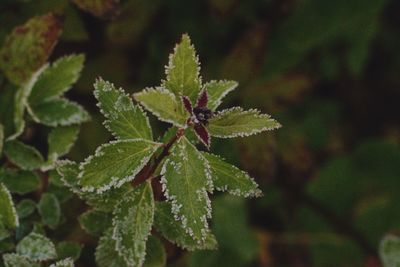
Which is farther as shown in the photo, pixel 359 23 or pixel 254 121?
pixel 359 23

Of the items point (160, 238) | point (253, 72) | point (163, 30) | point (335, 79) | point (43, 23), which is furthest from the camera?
point (335, 79)

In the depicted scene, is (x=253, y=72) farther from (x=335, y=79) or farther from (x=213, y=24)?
(x=335, y=79)

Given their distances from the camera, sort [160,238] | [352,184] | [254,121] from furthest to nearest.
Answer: [352,184] → [160,238] → [254,121]

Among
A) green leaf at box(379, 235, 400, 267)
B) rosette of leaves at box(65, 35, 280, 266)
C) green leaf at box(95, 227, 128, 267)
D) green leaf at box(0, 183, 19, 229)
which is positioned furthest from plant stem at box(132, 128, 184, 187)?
green leaf at box(379, 235, 400, 267)

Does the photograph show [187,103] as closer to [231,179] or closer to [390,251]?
[231,179]

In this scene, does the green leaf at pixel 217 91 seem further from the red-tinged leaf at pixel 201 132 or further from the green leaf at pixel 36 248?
the green leaf at pixel 36 248

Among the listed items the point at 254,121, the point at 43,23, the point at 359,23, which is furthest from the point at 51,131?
the point at 359,23

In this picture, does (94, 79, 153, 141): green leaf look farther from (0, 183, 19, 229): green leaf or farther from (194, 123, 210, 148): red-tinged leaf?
(0, 183, 19, 229): green leaf

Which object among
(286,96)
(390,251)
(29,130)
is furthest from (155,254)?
(286,96)
